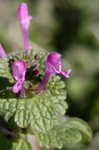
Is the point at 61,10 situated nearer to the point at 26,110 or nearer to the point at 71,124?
the point at 71,124

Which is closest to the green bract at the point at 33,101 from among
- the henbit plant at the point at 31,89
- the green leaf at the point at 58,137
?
the henbit plant at the point at 31,89

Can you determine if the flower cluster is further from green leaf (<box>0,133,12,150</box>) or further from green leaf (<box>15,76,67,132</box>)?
green leaf (<box>0,133,12,150</box>)

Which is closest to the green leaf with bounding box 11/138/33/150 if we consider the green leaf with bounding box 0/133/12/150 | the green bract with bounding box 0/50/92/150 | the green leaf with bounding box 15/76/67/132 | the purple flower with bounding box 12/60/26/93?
the green leaf with bounding box 0/133/12/150

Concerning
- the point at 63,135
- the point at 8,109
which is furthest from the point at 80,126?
the point at 8,109

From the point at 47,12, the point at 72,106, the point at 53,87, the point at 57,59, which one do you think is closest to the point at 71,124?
the point at 53,87

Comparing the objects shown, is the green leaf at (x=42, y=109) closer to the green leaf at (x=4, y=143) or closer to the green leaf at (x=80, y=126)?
the green leaf at (x=4, y=143)
